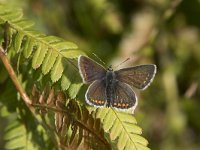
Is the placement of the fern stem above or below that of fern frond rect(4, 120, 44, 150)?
above

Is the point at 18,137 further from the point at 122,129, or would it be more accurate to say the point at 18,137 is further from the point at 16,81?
the point at 122,129

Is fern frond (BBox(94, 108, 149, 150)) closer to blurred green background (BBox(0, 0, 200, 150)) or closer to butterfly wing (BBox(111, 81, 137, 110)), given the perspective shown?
butterfly wing (BBox(111, 81, 137, 110))

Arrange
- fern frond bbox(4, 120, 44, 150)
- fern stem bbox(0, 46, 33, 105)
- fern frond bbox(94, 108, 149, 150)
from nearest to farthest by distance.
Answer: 1. fern frond bbox(94, 108, 149, 150)
2. fern stem bbox(0, 46, 33, 105)
3. fern frond bbox(4, 120, 44, 150)

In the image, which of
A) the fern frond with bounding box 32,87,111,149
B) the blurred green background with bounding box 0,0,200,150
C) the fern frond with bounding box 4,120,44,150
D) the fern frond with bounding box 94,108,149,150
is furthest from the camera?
the blurred green background with bounding box 0,0,200,150

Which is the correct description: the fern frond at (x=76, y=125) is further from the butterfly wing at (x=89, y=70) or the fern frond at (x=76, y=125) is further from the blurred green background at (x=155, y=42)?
the blurred green background at (x=155, y=42)

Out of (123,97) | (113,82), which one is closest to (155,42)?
(113,82)

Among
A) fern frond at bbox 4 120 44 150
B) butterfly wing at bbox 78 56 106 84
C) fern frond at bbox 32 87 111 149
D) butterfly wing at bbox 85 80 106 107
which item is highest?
butterfly wing at bbox 78 56 106 84

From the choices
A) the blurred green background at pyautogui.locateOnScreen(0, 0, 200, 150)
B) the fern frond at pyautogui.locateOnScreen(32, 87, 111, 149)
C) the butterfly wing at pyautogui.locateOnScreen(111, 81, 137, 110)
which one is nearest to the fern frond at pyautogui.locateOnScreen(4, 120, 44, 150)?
the fern frond at pyautogui.locateOnScreen(32, 87, 111, 149)
